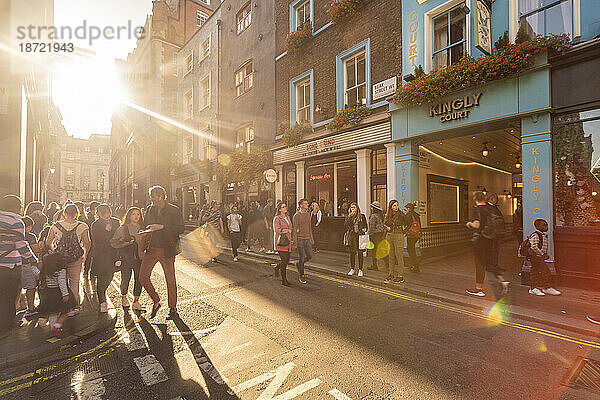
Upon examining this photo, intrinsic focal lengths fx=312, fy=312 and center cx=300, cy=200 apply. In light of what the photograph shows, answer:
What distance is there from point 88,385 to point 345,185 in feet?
35.1

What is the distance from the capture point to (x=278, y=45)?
16078 mm

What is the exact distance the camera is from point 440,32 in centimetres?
984

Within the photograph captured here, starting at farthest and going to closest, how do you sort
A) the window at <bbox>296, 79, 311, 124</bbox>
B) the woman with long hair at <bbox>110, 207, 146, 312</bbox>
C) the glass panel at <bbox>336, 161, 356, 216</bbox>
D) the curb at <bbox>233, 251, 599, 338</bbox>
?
the window at <bbox>296, 79, 311, 124</bbox> → the glass panel at <bbox>336, 161, 356, 216</bbox> → the woman with long hair at <bbox>110, 207, 146, 312</bbox> → the curb at <bbox>233, 251, 599, 338</bbox>

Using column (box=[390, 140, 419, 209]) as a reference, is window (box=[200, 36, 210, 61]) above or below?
above

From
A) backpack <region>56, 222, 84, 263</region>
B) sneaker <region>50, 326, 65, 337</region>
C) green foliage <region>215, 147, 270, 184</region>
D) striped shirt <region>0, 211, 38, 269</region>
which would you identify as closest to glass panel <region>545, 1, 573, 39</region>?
backpack <region>56, 222, 84, 263</region>

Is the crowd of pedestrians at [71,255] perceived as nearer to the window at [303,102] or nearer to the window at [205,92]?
the window at [303,102]

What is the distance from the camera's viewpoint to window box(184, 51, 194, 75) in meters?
25.4

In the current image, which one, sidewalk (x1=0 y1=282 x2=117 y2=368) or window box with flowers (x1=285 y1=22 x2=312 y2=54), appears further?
window box with flowers (x1=285 y1=22 x2=312 y2=54)

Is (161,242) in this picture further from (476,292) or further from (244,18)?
(244,18)

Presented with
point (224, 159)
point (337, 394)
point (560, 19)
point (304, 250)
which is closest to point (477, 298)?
point (304, 250)

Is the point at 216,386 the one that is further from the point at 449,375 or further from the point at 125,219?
the point at 125,219

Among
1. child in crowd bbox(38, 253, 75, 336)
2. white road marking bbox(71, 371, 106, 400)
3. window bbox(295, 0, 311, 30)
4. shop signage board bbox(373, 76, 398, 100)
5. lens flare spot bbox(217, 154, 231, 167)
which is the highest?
window bbox(295, 0, 311, 30)

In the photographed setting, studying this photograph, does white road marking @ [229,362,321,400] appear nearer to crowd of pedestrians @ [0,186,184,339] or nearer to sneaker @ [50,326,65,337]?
crowd of pedestrians @ [0,186,184,339]

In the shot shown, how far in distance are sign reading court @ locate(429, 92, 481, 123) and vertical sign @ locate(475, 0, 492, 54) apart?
120cm
